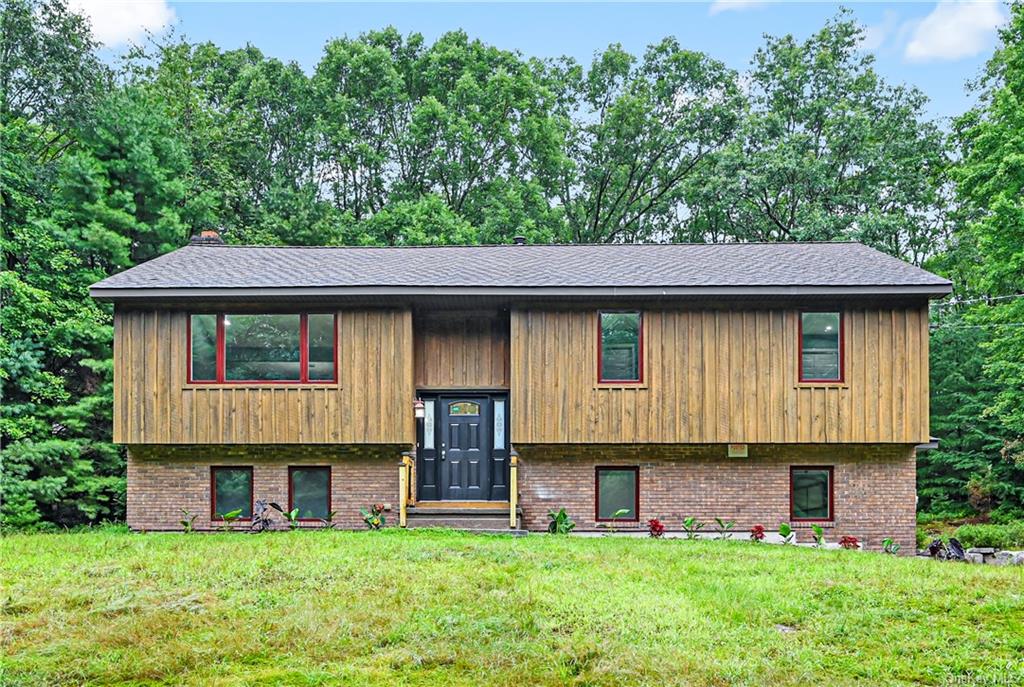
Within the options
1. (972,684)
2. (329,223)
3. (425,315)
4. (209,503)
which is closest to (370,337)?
(425,315)

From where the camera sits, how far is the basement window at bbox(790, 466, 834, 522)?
46.5 feet

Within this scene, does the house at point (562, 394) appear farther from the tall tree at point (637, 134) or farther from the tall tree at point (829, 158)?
the tall tree at point (637, 134)

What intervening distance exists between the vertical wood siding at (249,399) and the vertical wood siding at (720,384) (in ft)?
6.95

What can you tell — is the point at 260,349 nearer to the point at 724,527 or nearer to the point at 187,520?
the point at 187,520

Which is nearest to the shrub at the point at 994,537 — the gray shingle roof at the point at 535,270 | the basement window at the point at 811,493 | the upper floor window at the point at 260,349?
the basement window at the point at 811,493

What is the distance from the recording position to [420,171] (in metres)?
27.9

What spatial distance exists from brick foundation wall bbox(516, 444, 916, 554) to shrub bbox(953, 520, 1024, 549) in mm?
4178

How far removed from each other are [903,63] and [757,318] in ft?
55.6

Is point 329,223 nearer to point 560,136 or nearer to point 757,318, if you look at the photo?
point 560,136

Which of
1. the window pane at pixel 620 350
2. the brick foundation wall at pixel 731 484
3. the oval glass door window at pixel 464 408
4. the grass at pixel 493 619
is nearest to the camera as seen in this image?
the grass at pixel 493 619

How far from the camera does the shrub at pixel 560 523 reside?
14.0 m

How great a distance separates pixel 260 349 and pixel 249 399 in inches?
35.1

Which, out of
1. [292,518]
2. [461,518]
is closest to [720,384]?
[461,518]

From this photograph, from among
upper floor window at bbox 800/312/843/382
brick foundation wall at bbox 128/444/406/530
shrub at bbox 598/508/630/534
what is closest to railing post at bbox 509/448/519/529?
shrub at bbox 598/508/630/534
